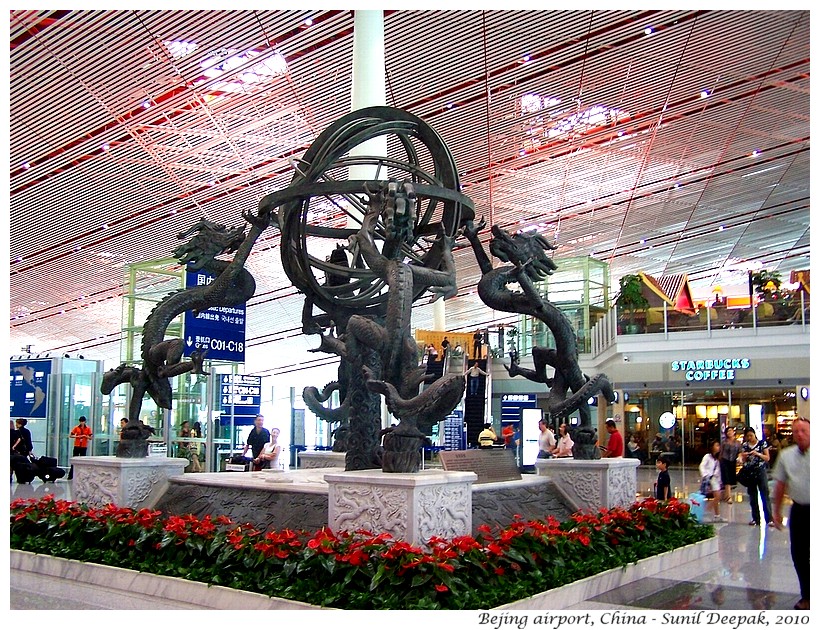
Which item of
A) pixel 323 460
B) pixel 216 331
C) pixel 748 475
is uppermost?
pixel 216 331

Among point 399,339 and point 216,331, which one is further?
point 216,331

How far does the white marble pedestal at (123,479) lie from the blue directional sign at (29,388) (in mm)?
12355

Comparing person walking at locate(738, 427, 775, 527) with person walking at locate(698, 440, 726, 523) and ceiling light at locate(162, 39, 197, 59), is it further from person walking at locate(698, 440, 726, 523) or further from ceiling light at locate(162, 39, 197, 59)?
ceiling light at locate(162, 39, 197, 59)

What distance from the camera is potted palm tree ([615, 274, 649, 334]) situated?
76.5 feet

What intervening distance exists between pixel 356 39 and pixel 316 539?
992cm

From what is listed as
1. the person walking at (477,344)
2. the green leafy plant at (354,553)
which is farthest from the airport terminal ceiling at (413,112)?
the green leafy plant at (354,553)

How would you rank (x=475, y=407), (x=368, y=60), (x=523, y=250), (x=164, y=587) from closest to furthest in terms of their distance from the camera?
(x=164, y=587) < (x=523, y=250) < (x=368, y=60) < (x=475, y=407)

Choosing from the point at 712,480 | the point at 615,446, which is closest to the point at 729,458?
the point at 712,480

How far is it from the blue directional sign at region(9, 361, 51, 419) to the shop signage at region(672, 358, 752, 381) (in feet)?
51.1

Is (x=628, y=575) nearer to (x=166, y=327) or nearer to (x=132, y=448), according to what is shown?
(x=132, y=448)

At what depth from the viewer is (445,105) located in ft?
60.8

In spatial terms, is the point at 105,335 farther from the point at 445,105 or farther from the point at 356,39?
the point at 356,39

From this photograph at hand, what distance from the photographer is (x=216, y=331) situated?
14.8 m

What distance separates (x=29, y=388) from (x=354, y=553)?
16.7 meters
